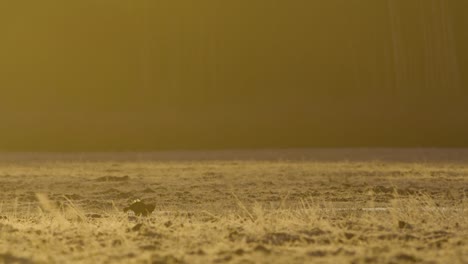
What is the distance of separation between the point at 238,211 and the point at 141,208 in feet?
4.12

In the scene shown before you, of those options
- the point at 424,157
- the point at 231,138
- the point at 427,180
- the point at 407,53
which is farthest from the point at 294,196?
the point at 407,53

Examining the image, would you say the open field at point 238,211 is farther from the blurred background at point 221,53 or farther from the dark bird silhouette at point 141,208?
the blurred background at point 221,53

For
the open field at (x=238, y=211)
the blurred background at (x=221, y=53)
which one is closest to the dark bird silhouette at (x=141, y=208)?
the open field at (x=238, y=211)

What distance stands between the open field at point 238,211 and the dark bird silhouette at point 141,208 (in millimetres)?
Answer: 171

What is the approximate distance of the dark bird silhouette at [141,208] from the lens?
39.7 ft

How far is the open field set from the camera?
331 inches

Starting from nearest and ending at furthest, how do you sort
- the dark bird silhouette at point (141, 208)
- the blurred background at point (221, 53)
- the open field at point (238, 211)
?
the open field at point (238, 211) < the dark bird silhouette at point (141, 208) < the blurred background at point (221, 53)

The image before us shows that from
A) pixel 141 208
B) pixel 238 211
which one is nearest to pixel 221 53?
pixel 238 211

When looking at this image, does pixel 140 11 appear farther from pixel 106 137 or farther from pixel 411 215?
pixel 411 215

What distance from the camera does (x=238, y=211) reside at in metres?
12.9

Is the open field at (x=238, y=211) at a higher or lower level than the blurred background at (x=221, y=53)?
lower

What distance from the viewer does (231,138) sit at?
105 ft

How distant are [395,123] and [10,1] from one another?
1500cm

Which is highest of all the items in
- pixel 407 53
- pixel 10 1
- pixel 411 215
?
pixel 10 1
